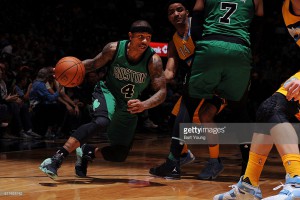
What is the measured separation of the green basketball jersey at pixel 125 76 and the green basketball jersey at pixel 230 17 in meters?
0.67

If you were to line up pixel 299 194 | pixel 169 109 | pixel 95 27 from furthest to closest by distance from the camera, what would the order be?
pixel 95 27
pixel 169 109
pixel 299 194

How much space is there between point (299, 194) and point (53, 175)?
2.07 meters

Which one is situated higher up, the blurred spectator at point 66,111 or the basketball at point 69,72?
the basketball at point 69,72

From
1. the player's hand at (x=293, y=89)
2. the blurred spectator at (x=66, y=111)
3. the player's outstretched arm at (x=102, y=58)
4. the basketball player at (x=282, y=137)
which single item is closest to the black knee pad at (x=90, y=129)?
the player's outstretched arm at (x=102, y=58)

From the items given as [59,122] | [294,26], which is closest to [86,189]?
[294,26]

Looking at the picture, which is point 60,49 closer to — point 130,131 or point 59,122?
point 59,122

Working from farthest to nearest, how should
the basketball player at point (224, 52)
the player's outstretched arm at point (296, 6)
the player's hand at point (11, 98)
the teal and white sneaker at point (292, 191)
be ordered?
the player's hand at point (11, 98) < the basketball player at point (224, 52) < the player's outstretched arm at point (296, 6) < the teal and white sneaker at point (292, 191)

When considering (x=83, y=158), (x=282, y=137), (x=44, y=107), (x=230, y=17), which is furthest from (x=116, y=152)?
(x=44, y=107)

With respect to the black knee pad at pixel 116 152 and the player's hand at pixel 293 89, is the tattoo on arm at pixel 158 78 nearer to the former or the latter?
the black knee pad at pixel 116 152

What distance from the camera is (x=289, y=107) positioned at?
10.2 ft

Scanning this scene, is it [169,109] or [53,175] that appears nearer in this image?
[53,175]

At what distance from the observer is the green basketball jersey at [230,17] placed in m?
4.39

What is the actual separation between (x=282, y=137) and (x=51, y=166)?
79.2 inches

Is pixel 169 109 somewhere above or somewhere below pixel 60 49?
below
